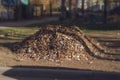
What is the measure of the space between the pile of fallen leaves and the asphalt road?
2188 millimetres

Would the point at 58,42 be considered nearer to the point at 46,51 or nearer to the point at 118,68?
the point at 46,51

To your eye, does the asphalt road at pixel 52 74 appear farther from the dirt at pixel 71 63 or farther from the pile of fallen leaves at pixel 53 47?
the pile of fallen leaves at pixel 53 47

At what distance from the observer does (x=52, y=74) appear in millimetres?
12758

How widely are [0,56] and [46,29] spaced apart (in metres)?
2.12

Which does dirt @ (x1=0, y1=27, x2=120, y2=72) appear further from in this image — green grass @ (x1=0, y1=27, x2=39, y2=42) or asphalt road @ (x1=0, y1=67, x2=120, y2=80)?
green grass @ (x1=0, y1=27, x2=39, y2=42)

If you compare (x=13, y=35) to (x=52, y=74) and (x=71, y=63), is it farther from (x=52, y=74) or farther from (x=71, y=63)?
(x=52, y=74)

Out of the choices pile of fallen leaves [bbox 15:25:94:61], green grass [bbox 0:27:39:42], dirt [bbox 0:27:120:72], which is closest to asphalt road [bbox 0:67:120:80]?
dirt [bbox 0:27:120:72]

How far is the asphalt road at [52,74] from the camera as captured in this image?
1252 centimetres

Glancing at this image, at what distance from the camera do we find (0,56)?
15.6m

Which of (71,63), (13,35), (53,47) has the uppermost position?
(53,47)

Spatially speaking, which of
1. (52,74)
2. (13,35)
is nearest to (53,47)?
(52,74)

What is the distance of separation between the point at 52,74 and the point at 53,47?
2.92 meters

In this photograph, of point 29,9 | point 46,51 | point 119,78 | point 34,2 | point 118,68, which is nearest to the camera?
point 119,78

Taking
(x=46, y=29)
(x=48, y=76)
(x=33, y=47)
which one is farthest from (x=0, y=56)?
(x=48, y=76)
